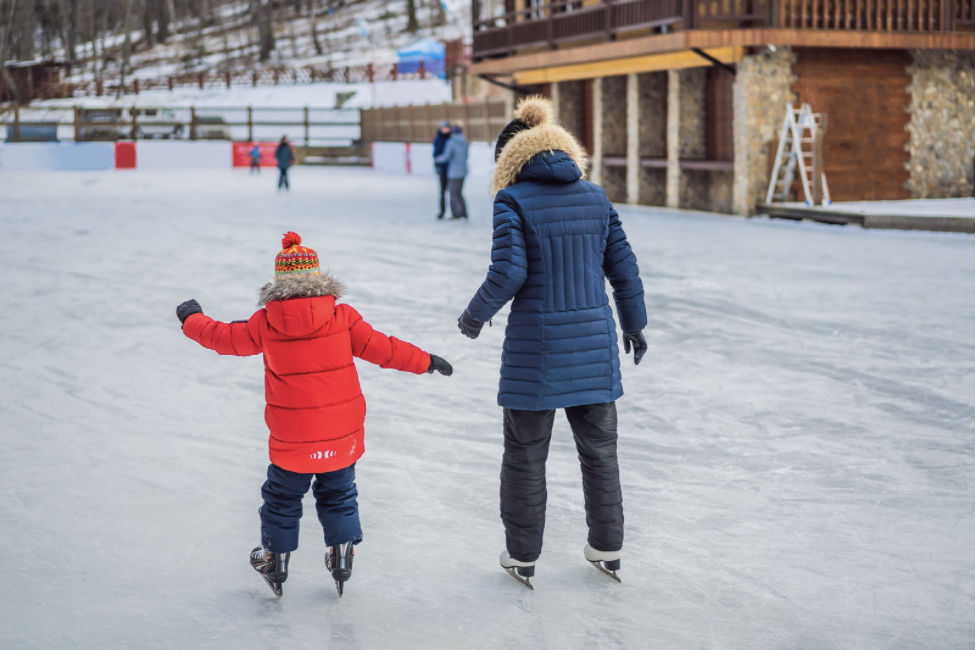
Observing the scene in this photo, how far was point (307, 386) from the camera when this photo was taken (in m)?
3.20

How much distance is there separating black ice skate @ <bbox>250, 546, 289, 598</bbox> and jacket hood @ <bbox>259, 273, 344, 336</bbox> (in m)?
0.70

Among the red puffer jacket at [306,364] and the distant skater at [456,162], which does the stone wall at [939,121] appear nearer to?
the distant skater at [456,162]

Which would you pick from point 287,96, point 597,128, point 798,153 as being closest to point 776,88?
point 798,153

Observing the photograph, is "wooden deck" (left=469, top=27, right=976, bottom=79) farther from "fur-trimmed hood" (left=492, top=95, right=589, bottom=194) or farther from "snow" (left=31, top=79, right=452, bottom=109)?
"snow" (left=31, top=79, right=452, bottom=109)

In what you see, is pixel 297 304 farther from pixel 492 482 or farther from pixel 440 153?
pixel 440 153

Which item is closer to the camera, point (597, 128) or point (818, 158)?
point (818, 158)

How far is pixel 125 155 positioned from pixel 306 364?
33594 mm

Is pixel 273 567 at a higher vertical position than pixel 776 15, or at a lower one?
lower

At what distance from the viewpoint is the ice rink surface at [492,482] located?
3.22 meters

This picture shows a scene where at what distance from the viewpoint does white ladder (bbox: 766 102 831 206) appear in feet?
53.8

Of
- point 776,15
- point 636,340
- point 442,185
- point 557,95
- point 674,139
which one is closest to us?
point 636,340

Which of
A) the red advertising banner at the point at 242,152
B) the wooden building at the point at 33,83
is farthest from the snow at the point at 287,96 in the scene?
the red advertising banner at the point at 242,152

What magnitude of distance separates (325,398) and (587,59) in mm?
17396

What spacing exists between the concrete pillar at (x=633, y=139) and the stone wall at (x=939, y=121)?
15.3 ft
